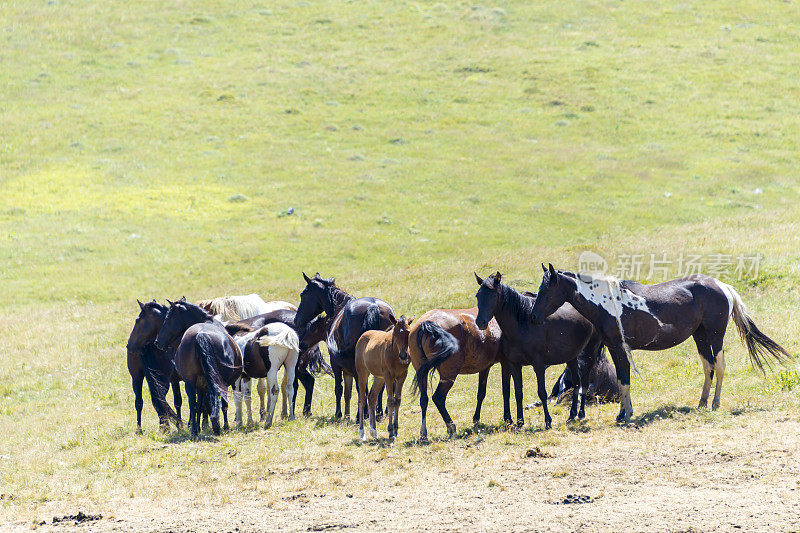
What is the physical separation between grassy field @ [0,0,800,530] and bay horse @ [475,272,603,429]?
0.95 metres

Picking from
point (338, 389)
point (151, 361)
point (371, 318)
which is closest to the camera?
point (371, 318)

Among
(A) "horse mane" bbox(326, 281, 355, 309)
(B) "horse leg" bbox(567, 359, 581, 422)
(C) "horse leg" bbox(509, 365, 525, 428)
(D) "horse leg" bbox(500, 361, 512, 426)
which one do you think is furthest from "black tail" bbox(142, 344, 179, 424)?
(B) "horse leg" bbox(567, 359, 581, 422)

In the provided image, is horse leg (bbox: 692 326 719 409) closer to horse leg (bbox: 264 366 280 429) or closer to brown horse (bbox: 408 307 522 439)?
brown horse (bbox: 408 307 522 439)

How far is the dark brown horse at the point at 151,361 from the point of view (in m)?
15.5

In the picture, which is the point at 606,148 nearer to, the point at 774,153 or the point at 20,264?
the point at 774,153

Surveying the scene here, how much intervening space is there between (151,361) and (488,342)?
679cm

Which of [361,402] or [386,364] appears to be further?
[361,402]

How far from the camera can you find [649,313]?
1357 cm

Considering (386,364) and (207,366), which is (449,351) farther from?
(207,366)

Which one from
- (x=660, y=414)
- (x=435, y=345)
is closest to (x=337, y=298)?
(x=435, y=345)

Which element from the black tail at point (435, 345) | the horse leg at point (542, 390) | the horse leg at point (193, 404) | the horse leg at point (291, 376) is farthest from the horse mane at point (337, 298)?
the horse leg at point (542, 390)

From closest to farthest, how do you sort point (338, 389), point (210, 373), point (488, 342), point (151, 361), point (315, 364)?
point (488, 342) → point (210, 373) → point (151, 361) → point (338, 389) → point (315, 364)

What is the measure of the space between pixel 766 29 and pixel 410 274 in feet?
157

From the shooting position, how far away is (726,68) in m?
56.6
